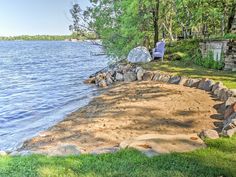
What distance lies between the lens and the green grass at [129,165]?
500 cm

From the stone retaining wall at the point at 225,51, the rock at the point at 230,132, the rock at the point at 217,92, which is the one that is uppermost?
the stone retaining wall at the point at 225,51

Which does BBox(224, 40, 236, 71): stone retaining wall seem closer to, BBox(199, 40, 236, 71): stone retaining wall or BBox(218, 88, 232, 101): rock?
BBox(199, 40, 236, 71): stone retaining wall

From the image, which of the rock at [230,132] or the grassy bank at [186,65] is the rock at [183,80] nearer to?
the grassy bank at [186,65]

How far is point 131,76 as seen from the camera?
17375mm

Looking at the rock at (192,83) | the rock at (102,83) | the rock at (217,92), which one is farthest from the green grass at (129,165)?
the rock at (102,83)

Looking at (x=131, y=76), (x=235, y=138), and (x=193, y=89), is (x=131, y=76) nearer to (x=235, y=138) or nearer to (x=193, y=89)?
(x=193, y=89)

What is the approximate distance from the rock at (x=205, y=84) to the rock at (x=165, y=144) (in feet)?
18.0

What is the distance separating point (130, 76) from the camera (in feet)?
57.3

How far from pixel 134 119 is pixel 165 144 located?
10.5ft

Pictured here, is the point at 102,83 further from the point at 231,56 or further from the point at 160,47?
the point at 231,56

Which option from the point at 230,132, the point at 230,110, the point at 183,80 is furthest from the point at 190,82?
the point at 230,132

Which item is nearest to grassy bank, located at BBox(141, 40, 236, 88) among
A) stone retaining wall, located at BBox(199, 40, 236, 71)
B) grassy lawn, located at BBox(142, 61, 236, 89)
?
grassy lawn, located at BBox(142, 61, 236, 89)

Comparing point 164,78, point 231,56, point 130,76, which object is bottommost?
point 130,76

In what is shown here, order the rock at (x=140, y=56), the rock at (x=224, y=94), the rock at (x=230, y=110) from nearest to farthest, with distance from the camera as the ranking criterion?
the rock at (x=230, y=110) < the rock at (x=224, y=94) < the rock at (x=140, y=56)
